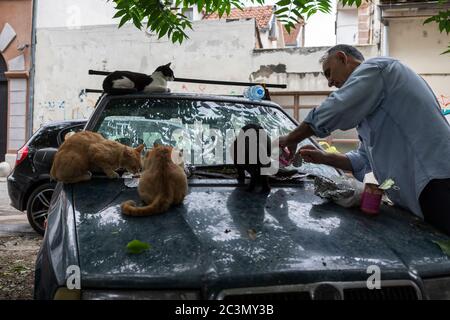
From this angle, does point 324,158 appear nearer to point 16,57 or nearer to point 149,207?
point 149,207

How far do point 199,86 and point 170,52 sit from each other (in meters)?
1.61

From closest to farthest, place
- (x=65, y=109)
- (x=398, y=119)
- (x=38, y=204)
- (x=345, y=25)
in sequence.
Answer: (x=398, y=119) < (x=38, y=204) < (x=65, y=109) < (x=345, y=25)

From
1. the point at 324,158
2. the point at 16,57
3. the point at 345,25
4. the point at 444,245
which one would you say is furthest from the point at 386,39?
the point at 16,57

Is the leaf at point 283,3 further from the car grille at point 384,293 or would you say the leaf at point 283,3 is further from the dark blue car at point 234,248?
the car grille at point 384,293

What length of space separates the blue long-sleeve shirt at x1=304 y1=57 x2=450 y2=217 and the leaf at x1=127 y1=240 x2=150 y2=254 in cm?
125

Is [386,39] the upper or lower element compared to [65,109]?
upper

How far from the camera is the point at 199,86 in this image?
1389cm

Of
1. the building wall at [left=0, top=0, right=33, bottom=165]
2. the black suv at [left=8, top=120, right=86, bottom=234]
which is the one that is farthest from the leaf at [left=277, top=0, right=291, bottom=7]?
the building wall at [left=0, top=0, right=33, bottom=165]

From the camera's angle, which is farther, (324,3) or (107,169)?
(324,3)

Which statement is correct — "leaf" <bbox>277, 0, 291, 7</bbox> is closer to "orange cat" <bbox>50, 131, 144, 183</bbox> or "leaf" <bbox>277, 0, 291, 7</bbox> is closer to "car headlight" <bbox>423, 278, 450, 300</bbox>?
"orange cat" <bbox>50, 131, 144, 183</bbox>

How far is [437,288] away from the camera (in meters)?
1.77

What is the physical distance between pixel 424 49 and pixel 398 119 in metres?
10.0
